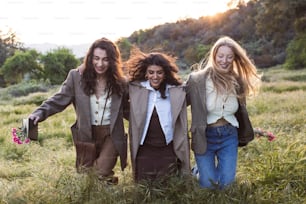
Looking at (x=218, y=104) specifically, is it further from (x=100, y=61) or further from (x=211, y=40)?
(x=211, y=40)

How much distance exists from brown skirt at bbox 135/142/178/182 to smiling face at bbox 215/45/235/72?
0.92 m

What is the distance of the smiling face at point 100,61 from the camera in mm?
4465

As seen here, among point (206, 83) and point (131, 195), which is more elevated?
point (206, 83)

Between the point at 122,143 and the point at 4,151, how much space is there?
12.3 ft

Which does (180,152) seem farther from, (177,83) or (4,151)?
(4,151)

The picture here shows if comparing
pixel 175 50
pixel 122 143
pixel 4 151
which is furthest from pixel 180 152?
pixel 175 50

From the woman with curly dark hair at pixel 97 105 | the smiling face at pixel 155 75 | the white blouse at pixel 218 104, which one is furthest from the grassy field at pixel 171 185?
the smiling face at pixel 155 75

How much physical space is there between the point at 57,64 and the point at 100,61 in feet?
94.1

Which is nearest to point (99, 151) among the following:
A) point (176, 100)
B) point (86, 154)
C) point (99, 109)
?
point (86, 154)

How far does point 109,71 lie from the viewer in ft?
15.0

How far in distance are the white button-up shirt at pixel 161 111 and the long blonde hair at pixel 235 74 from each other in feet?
1.74

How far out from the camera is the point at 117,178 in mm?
4832

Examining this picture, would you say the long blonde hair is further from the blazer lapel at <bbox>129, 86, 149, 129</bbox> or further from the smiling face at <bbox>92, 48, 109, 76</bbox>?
the smiling face at <bbox>92, 48, 109, 76</bbox>

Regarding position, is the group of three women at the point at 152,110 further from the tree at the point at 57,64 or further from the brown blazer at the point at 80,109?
the tree at the point at 57,64
